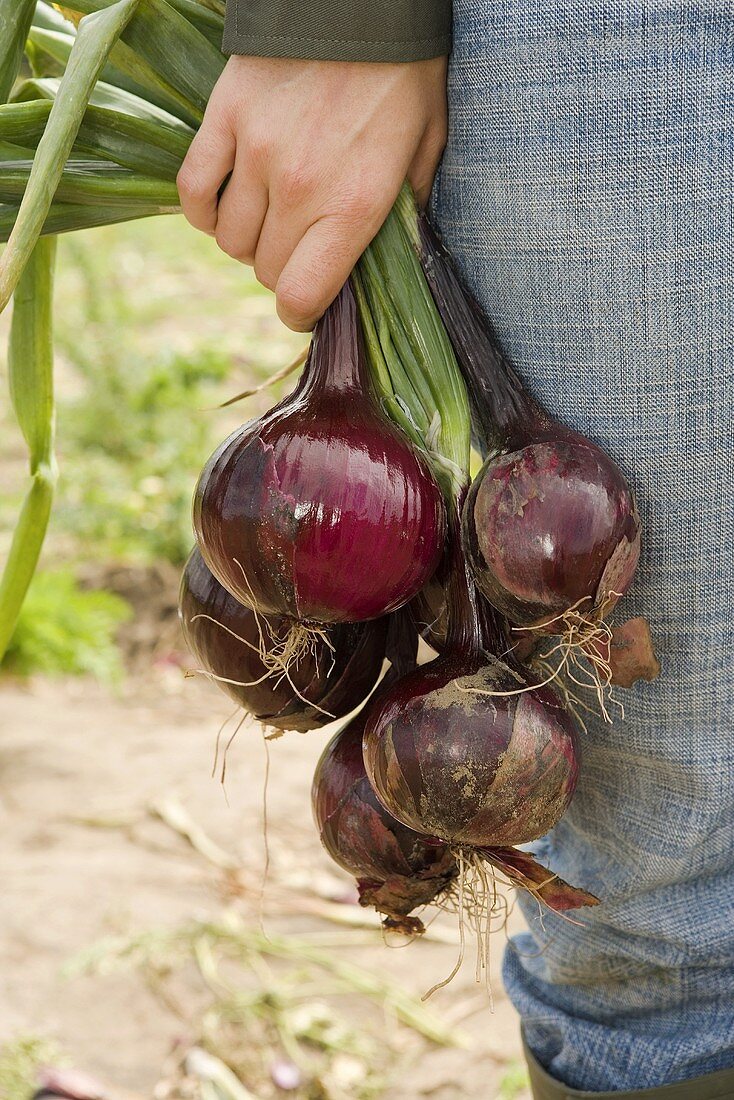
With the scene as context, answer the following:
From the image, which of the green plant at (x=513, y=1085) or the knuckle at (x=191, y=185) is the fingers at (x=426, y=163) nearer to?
the knuckle at (x=191, y=185)

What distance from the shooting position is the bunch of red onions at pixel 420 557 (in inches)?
28.0

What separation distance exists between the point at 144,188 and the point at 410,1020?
→ 123 cm

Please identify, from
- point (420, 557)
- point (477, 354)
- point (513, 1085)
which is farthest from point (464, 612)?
point (513, 1085)

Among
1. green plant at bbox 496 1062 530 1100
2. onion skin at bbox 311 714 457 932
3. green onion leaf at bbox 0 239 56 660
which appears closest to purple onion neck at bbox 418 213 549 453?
onion skin at bbox 311 714 457 932

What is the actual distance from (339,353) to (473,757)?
305mm

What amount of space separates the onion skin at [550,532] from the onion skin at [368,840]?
188 millimetres

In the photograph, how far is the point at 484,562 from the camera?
0.73 metres

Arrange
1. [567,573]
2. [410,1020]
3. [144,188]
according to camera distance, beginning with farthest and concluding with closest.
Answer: [410,1020] < [144,188] < [567,573]

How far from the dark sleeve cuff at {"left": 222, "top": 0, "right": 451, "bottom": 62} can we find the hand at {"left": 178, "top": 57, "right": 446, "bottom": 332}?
0.04 ft

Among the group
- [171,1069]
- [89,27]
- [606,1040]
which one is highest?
[89,27]

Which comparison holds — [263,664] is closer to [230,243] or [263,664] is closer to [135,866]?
[230,243]

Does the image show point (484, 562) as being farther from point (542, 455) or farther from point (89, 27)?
point (89, 27)

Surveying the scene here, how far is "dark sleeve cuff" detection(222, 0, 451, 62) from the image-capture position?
738 mm

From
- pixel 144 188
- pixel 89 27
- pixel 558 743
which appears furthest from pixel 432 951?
pixel 89 27
